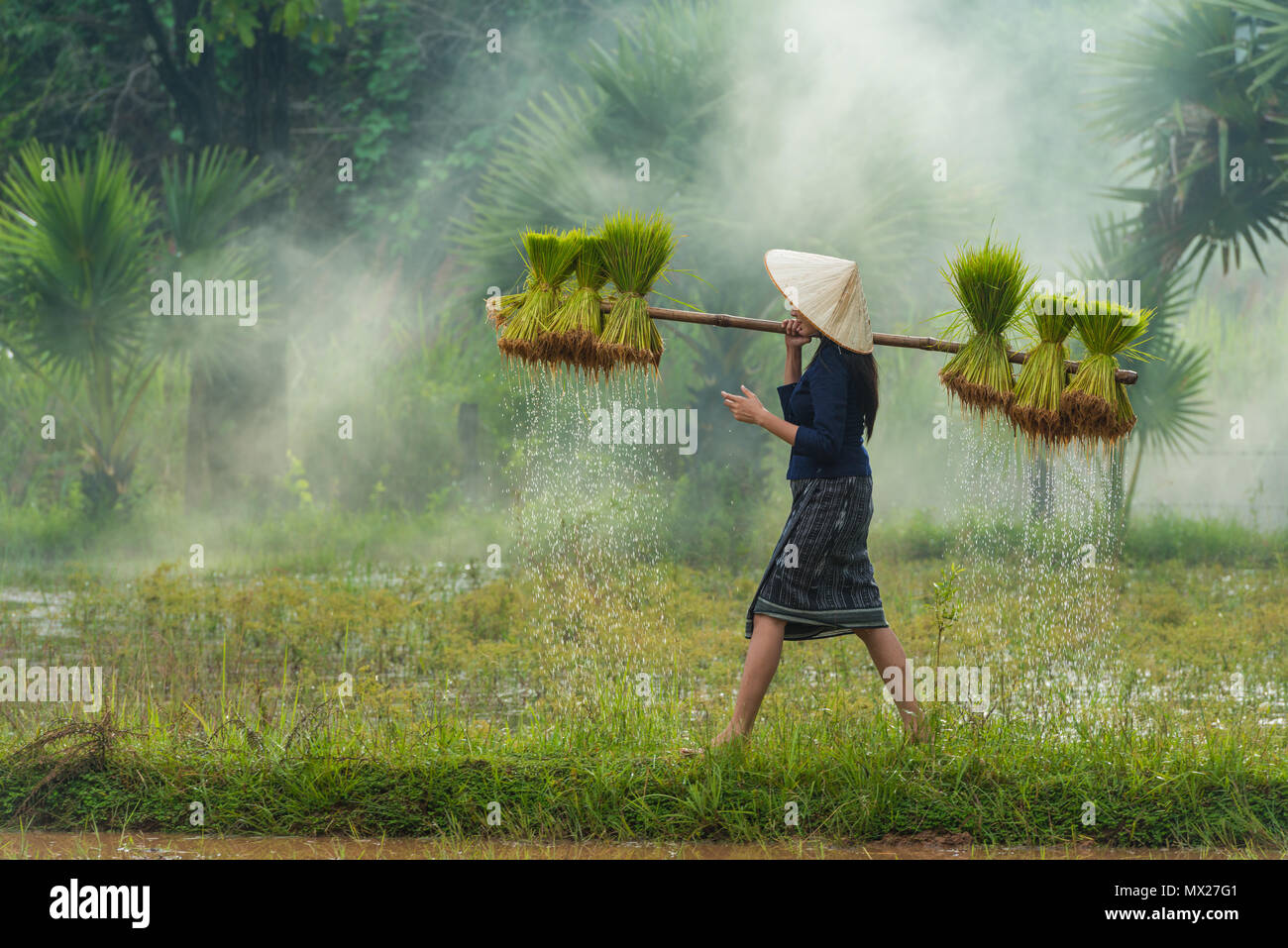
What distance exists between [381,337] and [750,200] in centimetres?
639

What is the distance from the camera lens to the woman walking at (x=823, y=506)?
435 cm

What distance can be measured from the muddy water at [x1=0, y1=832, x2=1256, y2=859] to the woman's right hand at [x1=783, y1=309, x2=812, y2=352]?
171 centimetres

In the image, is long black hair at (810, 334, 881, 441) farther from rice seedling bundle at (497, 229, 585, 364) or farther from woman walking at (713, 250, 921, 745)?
rice seedling bundle at (497, 229, 585, 364)

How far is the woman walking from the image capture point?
4352mm

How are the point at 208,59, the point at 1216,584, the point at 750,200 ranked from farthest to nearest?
the point at 208,59
the point at 750,200
the point at 1216,584

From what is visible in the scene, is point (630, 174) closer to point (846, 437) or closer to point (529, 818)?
point (846, 437)

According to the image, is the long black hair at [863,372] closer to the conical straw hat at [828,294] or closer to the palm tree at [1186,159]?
Answer: the conical straw hat at [828,294]

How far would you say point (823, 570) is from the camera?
14.4ft

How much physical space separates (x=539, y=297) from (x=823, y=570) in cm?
143

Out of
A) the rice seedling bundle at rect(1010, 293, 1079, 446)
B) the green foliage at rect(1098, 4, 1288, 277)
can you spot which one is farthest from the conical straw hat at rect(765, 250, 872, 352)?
the green foliage at rect(1098, 4, 1288, 277)

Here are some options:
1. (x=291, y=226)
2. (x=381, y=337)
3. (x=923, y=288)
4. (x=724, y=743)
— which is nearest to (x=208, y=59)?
(x=291, y=226)

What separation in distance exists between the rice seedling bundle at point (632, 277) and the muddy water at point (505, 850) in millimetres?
1725

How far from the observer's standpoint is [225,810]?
13.6ft

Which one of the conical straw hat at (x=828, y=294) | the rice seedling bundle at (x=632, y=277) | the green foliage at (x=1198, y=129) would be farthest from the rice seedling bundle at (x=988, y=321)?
the green foliage at (x=1198, y=129)
